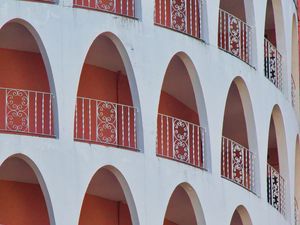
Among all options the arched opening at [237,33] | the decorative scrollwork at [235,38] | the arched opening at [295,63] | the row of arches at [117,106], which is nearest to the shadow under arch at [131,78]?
the row of arches at [117,106]

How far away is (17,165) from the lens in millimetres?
39656

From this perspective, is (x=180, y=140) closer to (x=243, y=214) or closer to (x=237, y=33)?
(x=243, y=214)

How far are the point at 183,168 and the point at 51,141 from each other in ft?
11.7

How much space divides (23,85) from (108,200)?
348 cm

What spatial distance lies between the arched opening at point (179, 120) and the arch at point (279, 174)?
2.54m

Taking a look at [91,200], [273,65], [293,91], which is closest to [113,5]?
[91,200]

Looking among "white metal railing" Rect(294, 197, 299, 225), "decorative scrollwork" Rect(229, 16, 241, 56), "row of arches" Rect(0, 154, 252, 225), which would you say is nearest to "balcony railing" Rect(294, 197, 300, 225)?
"white metal railing" Rect(294, 197, 299, 225)

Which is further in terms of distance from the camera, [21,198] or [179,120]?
[179,120]

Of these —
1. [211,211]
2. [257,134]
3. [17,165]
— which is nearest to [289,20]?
[257,134]

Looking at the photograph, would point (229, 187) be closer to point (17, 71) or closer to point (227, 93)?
point (227, 93)

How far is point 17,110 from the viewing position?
3975cm

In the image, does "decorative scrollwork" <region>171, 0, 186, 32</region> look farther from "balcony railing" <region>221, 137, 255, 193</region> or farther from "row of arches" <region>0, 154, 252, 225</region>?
"row of arches" <region>0, 154, 252, 225</region>

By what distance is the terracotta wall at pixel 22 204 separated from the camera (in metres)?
40.3

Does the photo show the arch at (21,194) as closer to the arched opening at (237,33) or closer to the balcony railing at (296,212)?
the arched opening at (237,33)
